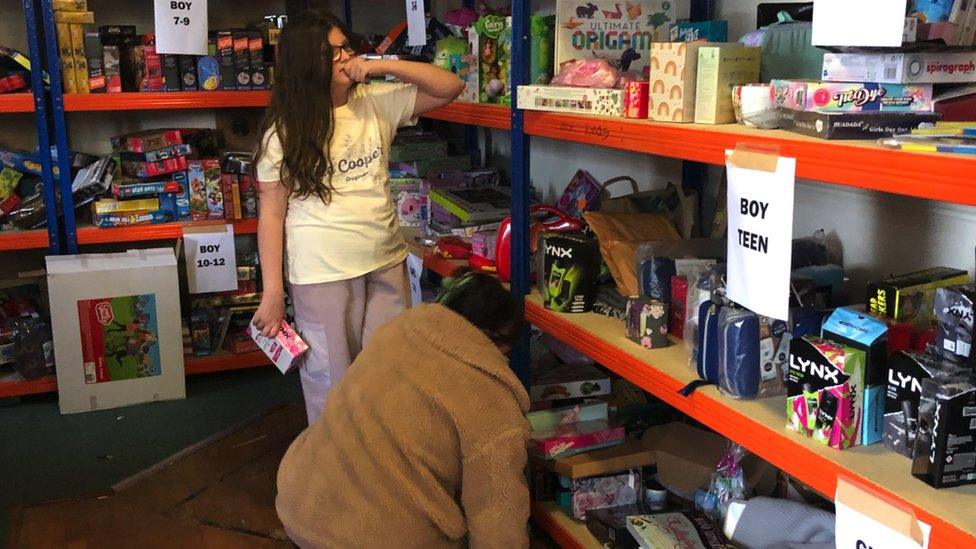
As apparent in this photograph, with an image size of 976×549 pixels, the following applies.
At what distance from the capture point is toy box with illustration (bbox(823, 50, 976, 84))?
1.38 metres

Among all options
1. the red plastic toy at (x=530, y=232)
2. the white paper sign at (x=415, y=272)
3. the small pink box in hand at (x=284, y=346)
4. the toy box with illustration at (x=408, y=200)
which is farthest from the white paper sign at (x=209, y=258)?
the red plastic toy at (x=530, y=232)

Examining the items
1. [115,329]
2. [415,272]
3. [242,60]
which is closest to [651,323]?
[415,272]

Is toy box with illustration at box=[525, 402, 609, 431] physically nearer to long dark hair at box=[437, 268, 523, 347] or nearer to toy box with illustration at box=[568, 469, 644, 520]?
toy box with illustration at box=[568, 469, 644, 520]

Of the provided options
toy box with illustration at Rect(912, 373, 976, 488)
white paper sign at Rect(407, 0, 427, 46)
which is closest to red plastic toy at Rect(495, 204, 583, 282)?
white paper sign at Rect(407, 0, 427, 46)

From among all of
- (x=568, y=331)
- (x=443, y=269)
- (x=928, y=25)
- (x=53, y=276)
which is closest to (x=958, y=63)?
(x=928, y=25)

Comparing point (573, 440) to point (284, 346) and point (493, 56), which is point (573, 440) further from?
point (493, 56)

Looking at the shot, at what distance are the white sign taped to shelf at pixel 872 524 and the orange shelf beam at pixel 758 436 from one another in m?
0.01

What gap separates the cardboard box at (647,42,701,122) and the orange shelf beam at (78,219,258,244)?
248cm

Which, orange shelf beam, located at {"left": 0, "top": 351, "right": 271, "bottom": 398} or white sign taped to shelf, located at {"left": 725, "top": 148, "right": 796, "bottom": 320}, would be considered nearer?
white sign taped to shelf, located at {"left": 725, "top": 148, "right": 796, "bottom": 320}

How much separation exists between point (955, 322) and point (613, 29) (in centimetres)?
123

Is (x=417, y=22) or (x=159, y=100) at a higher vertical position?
(x=417, y=22)

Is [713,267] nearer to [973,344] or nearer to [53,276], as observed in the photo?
[973,344]

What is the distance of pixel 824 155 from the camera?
1.32 metres

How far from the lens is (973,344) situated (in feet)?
4.18
